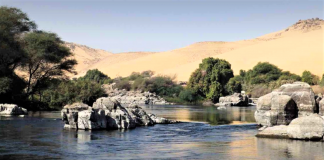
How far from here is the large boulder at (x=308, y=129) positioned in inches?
976

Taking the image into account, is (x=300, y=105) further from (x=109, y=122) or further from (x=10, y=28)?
(x=10, y=28)

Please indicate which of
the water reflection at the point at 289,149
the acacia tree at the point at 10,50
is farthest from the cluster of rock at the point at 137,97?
the water reflection at the point at 289,149

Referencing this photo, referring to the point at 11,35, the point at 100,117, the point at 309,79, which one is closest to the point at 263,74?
the point at 309,79

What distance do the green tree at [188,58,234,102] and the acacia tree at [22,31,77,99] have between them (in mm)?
29457

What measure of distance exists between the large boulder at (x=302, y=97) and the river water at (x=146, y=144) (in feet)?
11.1

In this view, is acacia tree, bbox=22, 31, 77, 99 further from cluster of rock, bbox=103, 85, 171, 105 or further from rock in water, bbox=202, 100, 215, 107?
rock in water, bbox=202, 100, 215, 107

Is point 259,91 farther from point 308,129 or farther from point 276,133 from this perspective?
point 308,129

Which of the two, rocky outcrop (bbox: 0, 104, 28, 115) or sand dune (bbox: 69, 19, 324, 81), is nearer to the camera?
rocky outcrop (bbox: 0, 104, 28, 115)

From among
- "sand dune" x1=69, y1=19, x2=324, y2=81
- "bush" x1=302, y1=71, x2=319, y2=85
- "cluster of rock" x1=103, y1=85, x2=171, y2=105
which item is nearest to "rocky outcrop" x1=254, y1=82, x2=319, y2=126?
"cluster of rock" x1=103, y1=85, x2=171, y2=105

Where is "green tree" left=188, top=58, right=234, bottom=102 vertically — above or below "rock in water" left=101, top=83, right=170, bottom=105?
above

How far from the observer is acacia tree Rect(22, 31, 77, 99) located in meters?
51.4

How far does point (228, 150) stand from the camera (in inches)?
879

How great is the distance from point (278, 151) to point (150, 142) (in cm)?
670

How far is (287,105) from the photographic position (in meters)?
29.8
